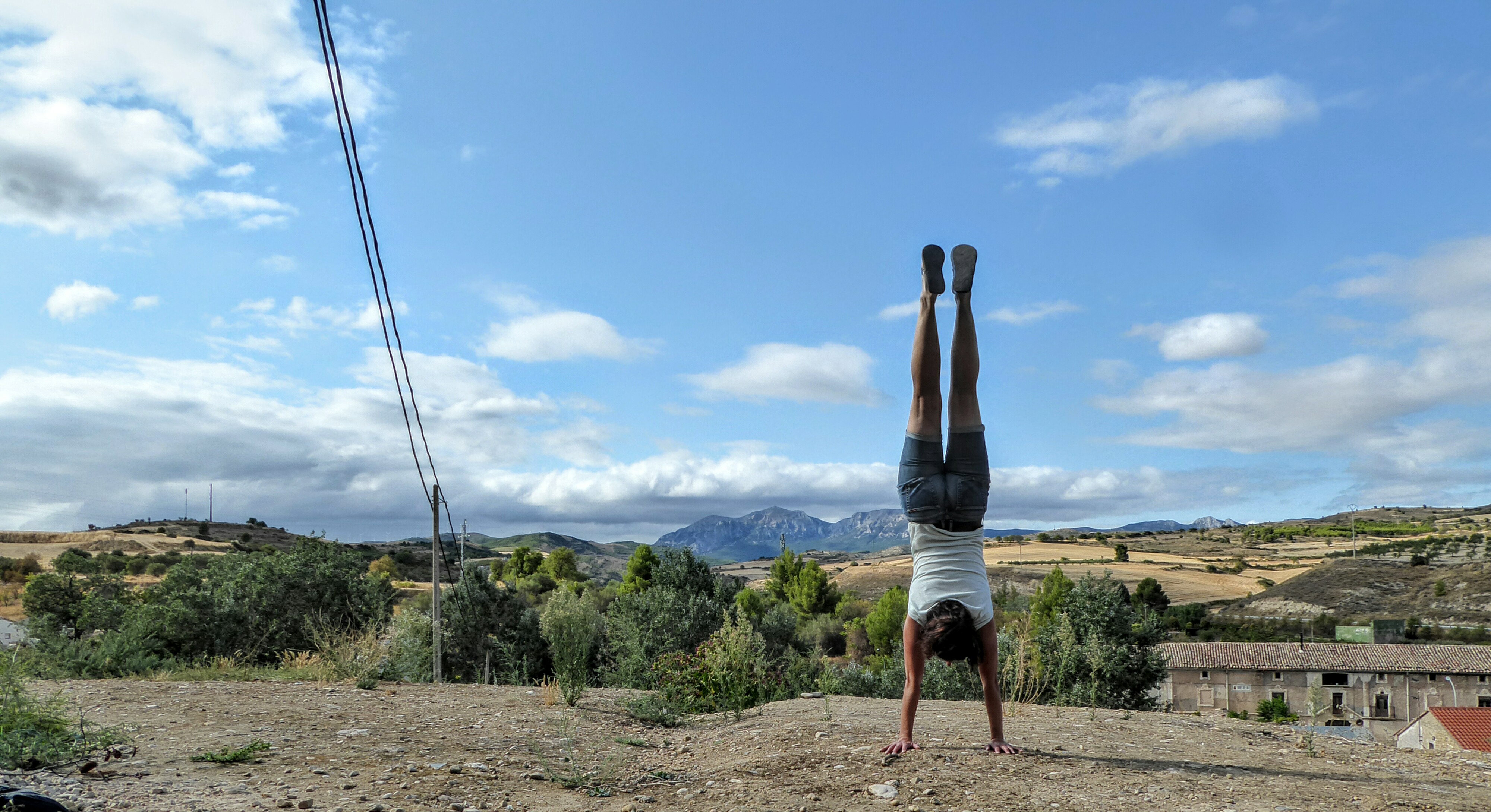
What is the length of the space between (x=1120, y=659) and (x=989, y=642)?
71.7 feet

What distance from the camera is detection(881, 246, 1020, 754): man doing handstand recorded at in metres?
6.16

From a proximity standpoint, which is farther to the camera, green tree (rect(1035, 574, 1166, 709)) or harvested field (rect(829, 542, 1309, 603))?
harvested field (rect(829, 542, 1309, 603))

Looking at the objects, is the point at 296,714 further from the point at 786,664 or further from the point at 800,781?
the point at 786,664

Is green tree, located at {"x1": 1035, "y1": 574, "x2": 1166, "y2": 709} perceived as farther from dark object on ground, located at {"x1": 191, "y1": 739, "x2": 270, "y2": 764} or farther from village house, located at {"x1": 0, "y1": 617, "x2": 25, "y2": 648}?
village house, located at {"x1": 0, "y1": 617, "x2": 25, "y2": 648}

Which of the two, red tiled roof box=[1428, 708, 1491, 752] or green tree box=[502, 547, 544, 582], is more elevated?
red tiled roof box=[1428, 708, 1491, 752]

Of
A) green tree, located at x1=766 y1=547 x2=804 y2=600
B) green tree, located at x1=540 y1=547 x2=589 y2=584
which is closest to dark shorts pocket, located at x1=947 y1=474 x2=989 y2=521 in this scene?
green tree, located at x1=766 y1=547 x2=804 y2=600

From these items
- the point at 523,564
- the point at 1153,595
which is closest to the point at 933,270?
the point at 523,564

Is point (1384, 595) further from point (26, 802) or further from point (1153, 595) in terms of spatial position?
point (26, 802)

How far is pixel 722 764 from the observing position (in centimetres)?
654

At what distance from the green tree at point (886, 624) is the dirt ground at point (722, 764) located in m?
34.5

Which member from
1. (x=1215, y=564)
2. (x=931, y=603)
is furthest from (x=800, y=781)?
(x=1215, y=564)

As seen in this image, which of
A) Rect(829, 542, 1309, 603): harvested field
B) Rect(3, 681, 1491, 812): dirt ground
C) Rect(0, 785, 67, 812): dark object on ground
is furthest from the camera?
Rect(829, 542, 1309, 603): harvested field

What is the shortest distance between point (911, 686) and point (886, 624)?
38463 millimetres

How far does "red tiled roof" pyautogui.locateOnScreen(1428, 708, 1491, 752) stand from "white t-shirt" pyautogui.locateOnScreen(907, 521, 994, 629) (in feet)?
54.2
